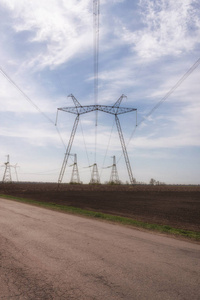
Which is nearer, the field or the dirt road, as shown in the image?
the dirt road

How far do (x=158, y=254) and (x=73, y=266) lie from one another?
239 centimetres

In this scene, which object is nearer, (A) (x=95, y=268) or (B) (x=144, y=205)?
(A) (x=95, y=268)

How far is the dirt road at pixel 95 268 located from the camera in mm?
3740

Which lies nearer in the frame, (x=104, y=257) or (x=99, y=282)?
(x=99, y=282)

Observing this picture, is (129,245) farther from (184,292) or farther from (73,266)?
(184,292)

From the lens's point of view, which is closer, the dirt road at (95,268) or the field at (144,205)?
the dirt road at (95,268)

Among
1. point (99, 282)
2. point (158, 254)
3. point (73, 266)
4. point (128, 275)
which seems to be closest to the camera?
point (99, 282)

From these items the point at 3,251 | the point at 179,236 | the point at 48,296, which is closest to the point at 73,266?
the point at 48,296

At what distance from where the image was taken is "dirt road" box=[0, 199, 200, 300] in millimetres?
3740

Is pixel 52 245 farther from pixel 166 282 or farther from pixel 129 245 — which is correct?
pixel 166 282

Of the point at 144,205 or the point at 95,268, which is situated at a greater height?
the point at 144,205

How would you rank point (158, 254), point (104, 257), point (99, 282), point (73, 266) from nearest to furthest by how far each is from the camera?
point (99, 282), point (73, 266), point (104, 257), point (158, 254)

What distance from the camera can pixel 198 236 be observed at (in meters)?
9.02

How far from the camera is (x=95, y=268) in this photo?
4746 millimetres
